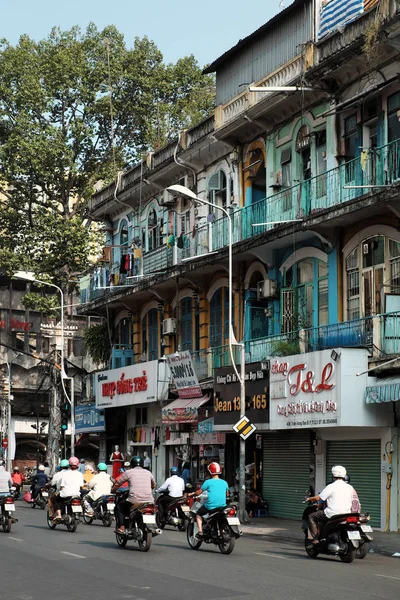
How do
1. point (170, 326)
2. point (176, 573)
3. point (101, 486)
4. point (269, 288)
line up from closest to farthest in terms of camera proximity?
point (176, 573)
point (101, 486)
point (269, 288)
point (170, 326)

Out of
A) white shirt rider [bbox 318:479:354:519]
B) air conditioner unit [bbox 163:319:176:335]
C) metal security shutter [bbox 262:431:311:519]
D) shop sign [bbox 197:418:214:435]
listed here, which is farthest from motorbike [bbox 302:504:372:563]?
air conditioner unit [bbox 163:319:176:335]

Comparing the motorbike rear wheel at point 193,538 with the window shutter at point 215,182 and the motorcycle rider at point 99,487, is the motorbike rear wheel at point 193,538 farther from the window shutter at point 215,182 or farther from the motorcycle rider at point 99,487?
the window shutter at point 215,182

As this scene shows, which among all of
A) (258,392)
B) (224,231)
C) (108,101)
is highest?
(108,101)

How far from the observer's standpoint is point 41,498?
1380 inches

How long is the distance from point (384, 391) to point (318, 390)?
2.27 meters

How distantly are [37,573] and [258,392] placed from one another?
46.8 feet

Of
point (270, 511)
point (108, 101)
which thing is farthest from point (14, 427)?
point (270, 511)

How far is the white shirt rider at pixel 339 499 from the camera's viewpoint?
17562mm

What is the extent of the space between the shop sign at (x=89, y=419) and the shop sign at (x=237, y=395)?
1209cm

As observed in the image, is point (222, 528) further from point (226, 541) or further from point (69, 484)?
point (69, 484)

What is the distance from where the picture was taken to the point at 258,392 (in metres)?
Result: 28.7

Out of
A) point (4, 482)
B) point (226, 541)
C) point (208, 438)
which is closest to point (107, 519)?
point (4, 482)

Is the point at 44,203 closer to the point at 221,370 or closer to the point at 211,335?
the point at 211,335

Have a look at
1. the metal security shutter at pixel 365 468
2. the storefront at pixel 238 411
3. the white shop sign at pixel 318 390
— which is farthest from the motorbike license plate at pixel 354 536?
the storefront at pixel 238 411
